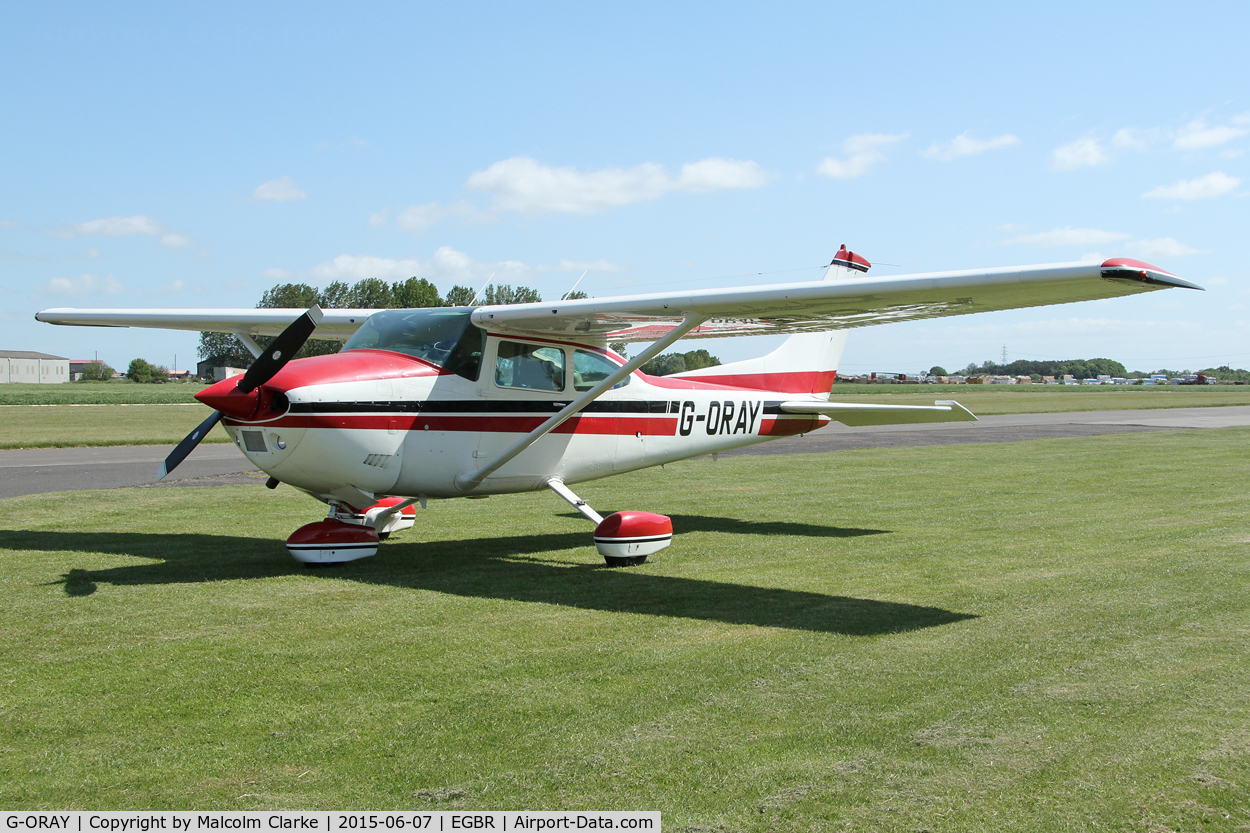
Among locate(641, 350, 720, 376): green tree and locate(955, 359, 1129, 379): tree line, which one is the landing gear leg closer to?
locate(641, 350, 720, 376): green tree

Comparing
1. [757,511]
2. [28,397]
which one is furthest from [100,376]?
[757,511]

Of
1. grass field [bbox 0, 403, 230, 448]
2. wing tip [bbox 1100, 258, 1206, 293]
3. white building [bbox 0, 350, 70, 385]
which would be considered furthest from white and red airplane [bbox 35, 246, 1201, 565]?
white building [bbox 0, 350, 70, 385]

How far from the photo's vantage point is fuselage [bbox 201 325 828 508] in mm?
7676

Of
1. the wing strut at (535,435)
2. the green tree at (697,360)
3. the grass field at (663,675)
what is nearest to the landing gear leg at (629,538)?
the grass field at (663,675)

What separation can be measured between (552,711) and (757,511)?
8004 millimetres

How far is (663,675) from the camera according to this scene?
196 inches

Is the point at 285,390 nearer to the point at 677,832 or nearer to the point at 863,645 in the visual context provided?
the point at 863,645

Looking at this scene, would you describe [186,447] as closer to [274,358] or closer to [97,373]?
[274,358]

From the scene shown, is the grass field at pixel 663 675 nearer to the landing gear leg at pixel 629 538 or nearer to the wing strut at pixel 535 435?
the landing gear leg at pixel 629 538

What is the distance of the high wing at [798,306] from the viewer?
20.0ft

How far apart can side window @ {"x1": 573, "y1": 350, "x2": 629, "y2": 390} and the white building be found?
153635mm

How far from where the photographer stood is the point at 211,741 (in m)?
4.03

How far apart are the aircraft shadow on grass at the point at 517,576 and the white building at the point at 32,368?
152m

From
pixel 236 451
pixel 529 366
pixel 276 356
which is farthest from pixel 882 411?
pixel 236 451
